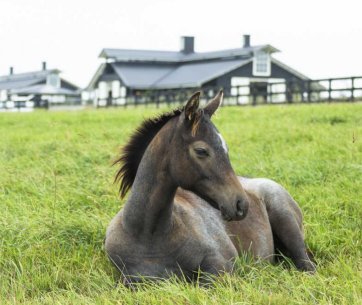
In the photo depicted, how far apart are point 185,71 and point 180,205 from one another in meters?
45.6

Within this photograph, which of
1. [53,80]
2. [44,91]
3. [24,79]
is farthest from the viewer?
[24,79]

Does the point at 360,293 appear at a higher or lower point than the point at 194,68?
lower

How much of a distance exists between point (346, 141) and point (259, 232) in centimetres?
489

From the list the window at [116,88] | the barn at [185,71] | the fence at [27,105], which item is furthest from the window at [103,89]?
the fence at [27,105]

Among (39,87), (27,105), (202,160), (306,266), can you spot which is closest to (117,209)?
(306,266)

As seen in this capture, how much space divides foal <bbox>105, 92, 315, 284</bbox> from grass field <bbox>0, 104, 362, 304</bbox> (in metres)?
0.19

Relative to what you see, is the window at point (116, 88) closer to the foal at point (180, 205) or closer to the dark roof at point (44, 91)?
the dark roof at point (44, 91)

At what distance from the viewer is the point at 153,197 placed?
448 cm

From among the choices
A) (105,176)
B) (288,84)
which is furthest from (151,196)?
(288,84)

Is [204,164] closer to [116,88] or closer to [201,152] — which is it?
[201,152]

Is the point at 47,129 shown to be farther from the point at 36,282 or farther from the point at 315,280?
the point at 315,280

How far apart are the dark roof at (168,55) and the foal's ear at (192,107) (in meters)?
44.9

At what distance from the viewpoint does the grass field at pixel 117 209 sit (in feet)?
13.6

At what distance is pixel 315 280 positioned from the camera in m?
4.24
